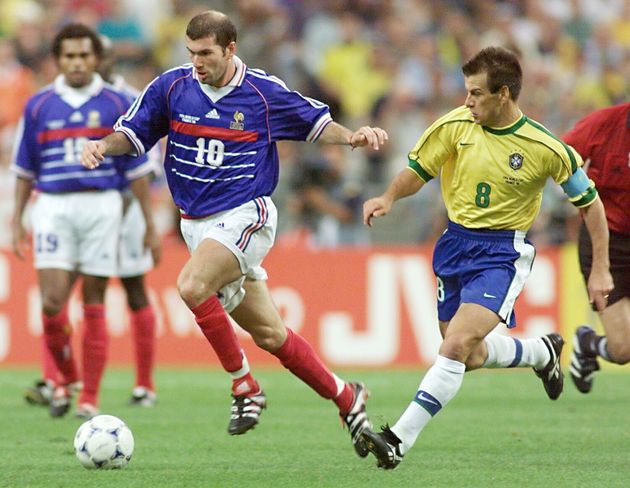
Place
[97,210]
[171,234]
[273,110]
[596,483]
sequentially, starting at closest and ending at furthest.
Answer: [596,483], [273,110], [97,210], [171,234]

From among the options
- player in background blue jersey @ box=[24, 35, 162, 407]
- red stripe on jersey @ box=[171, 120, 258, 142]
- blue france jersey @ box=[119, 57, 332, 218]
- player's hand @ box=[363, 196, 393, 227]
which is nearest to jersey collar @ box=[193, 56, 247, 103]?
blue france jersey @ box=[119, 57, 332, 218]

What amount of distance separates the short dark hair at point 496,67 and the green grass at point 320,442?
1.96 meters

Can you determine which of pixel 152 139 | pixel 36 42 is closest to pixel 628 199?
pixel 152 139

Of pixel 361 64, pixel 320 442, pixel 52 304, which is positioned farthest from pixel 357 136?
pixel 361 64

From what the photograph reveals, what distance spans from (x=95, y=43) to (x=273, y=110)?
101 inches

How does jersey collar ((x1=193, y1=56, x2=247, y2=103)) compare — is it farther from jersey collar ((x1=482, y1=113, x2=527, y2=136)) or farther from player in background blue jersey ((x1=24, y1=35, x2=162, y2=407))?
player in background blue jersey ((x1=24, y1=35, x2=162, y2=407))

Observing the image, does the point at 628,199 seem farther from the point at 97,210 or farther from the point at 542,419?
the point at 97,210

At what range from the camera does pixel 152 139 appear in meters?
7.54

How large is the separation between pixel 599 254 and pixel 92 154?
2.69 meters

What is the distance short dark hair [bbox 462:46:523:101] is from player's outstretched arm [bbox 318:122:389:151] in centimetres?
56

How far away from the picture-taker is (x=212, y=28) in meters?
7.16

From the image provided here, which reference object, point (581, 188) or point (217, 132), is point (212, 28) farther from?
point (581, 188)

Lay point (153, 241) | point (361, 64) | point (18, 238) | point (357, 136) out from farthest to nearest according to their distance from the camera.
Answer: point (361, 64), point (18, 238), point (153, 241), point (357, 136)

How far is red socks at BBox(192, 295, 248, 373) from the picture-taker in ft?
23.5
